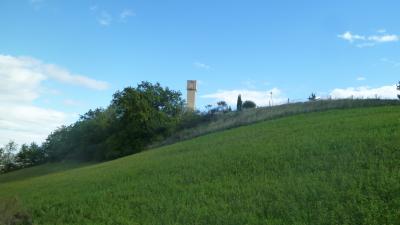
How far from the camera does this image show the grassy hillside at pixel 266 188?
1450cm

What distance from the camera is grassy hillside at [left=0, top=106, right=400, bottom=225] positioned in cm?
1450

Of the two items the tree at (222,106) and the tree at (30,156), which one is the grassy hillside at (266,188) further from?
the tree at (30,156)

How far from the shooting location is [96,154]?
267 feet

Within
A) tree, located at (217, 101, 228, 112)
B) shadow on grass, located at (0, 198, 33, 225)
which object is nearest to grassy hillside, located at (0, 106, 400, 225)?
shadow on grass, located at (0, 198, 33, 225)

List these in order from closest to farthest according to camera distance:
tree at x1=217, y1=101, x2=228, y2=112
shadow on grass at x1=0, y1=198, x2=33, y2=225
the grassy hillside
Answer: the grassy hillside
shadow on grass at x1=0, y1=198, x2=33, y2=225
tree at x1=217, y1=101, x2=228, y2=112

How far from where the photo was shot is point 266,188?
57.4 ft

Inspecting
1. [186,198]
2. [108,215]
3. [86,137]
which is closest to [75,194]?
[108,215]

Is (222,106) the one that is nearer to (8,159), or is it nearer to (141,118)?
(141,118)

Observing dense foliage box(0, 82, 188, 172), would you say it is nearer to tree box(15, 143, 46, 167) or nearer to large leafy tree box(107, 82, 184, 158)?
large leafy tree box(107, 82, 184, 158)

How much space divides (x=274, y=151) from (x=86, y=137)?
70.7 metres

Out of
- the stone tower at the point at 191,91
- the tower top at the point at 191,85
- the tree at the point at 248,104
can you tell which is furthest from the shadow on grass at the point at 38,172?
the tree at the point at 248,104

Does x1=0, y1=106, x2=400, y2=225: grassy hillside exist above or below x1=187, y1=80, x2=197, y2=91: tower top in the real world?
Result: below

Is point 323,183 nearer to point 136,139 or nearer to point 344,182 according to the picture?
point 344,182

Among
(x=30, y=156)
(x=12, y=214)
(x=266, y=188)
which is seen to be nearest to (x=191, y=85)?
(x=30, y=156)
